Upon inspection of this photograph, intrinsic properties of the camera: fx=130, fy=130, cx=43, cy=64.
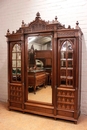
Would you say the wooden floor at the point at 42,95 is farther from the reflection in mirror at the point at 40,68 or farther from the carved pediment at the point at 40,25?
the carved pediment at the point at 40,25

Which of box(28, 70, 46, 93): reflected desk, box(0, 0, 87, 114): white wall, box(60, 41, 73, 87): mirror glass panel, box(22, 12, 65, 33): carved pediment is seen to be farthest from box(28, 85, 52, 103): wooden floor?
box(22, 12, 65, 33): carved pediment

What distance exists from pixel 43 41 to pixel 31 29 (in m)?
0.43

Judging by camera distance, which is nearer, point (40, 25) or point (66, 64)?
point (66, 64)

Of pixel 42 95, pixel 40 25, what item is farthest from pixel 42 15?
pixel 42 95

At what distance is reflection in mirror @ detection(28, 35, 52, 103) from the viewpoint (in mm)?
3186

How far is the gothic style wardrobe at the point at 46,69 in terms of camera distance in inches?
116

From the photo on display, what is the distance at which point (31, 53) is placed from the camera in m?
3.36

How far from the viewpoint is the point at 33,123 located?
292 cm

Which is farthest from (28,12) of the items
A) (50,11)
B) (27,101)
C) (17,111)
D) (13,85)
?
(17,111)

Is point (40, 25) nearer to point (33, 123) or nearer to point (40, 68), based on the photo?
point (40, 68)

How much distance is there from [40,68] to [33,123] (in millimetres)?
1307

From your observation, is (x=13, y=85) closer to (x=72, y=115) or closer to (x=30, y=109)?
(x=30, y=109)

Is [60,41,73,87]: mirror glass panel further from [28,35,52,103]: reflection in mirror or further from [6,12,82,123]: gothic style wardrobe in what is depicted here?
[28,35,52,103]: reflection in mirror

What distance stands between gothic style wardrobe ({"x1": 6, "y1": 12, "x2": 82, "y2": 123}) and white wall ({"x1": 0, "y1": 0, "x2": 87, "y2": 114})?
38 centimetres
